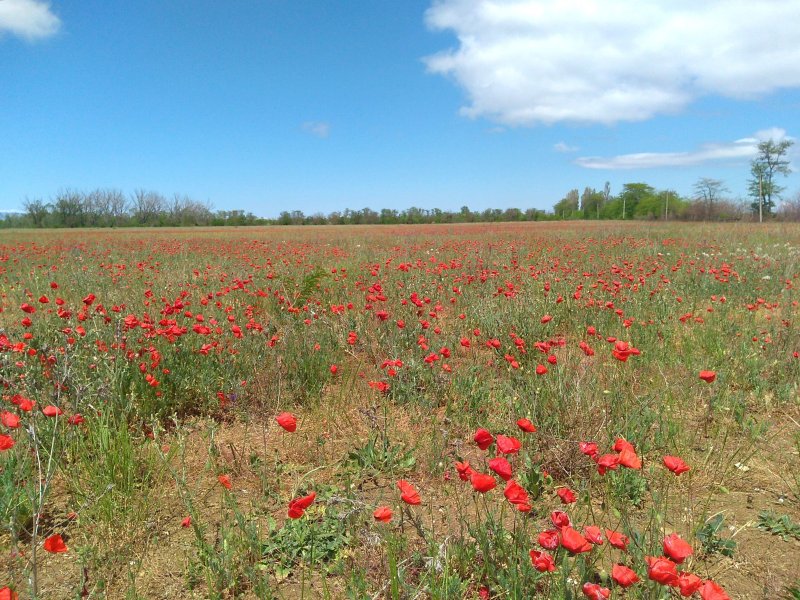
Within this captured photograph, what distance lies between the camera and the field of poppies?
1825mm

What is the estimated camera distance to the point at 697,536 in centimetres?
215

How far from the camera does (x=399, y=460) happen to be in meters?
2.87

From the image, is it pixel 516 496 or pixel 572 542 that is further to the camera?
pixel 516 496

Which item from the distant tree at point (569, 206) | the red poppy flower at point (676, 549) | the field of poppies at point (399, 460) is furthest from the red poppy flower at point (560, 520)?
the distant tree at point (569, 206)

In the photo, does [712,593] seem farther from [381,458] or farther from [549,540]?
[381,458]

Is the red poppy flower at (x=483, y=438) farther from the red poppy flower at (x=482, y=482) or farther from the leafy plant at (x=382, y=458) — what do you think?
the leafy plant at (x=382, y=458)

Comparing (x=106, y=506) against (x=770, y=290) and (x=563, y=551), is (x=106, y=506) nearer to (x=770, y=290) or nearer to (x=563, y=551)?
(x=563, y=551)

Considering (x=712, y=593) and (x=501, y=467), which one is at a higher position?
(x=501, y=467)

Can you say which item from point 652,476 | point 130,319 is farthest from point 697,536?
point 130,319

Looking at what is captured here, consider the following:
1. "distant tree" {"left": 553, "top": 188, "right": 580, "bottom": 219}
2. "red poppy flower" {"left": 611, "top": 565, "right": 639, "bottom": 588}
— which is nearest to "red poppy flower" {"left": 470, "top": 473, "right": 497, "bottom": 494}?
"red poppy flower" {"left": 611, "top": 565, "right": 639, "bottom": 588}

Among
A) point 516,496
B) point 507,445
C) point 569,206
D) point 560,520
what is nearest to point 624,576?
point 560,520

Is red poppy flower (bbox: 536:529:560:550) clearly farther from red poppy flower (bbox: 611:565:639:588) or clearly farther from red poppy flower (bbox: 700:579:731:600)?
red poppy flower (bbox: 700:579:731:600)

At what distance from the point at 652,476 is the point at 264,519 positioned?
80.4 inches

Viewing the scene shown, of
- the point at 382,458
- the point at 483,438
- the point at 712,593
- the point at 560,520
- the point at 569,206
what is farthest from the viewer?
the point at 569,206
